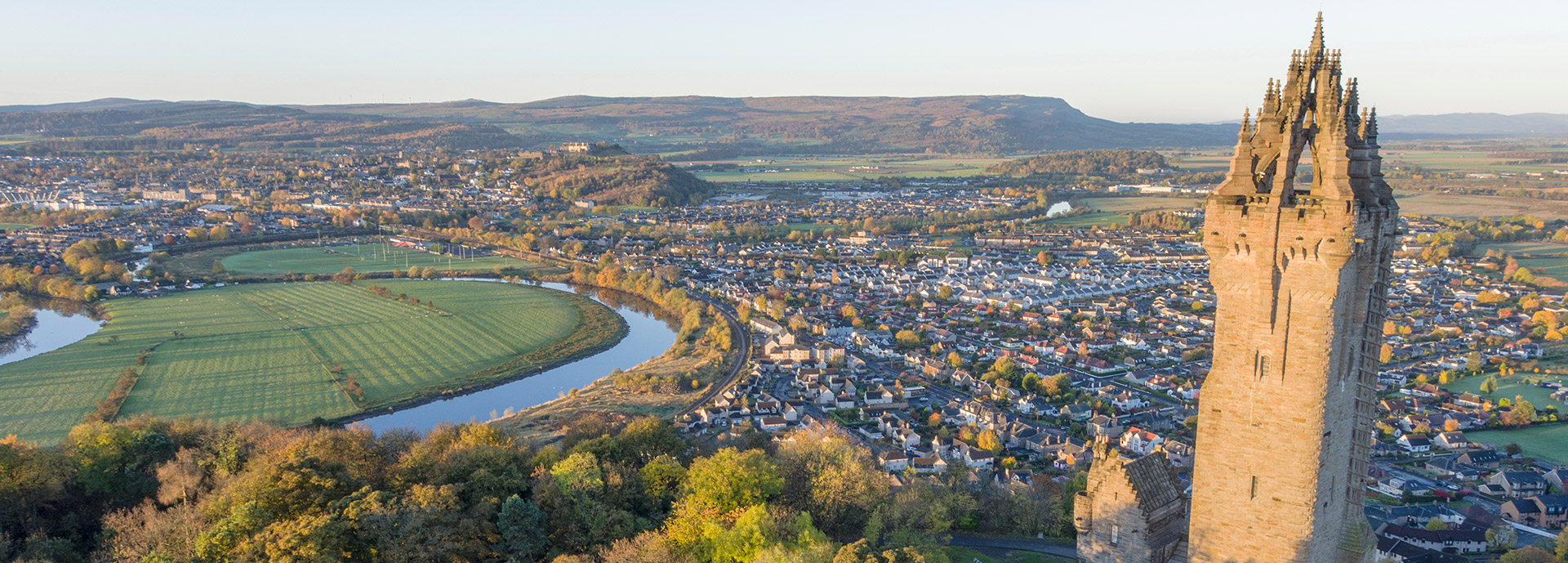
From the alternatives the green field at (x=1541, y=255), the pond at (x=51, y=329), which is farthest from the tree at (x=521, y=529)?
the green field at (x=1541, y=255)

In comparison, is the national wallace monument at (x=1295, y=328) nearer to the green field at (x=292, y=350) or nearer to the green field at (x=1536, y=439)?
the green field at (x=1536, y=439)

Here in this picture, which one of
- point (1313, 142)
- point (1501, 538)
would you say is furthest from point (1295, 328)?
point (1501, 538)

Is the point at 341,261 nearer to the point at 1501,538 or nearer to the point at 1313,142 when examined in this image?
the point at 1501,538

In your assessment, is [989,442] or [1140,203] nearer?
[989,442]

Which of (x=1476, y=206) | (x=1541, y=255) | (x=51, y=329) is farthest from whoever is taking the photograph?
(x=1476, y=206)

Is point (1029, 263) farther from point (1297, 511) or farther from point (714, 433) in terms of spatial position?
point (1297, 511)
